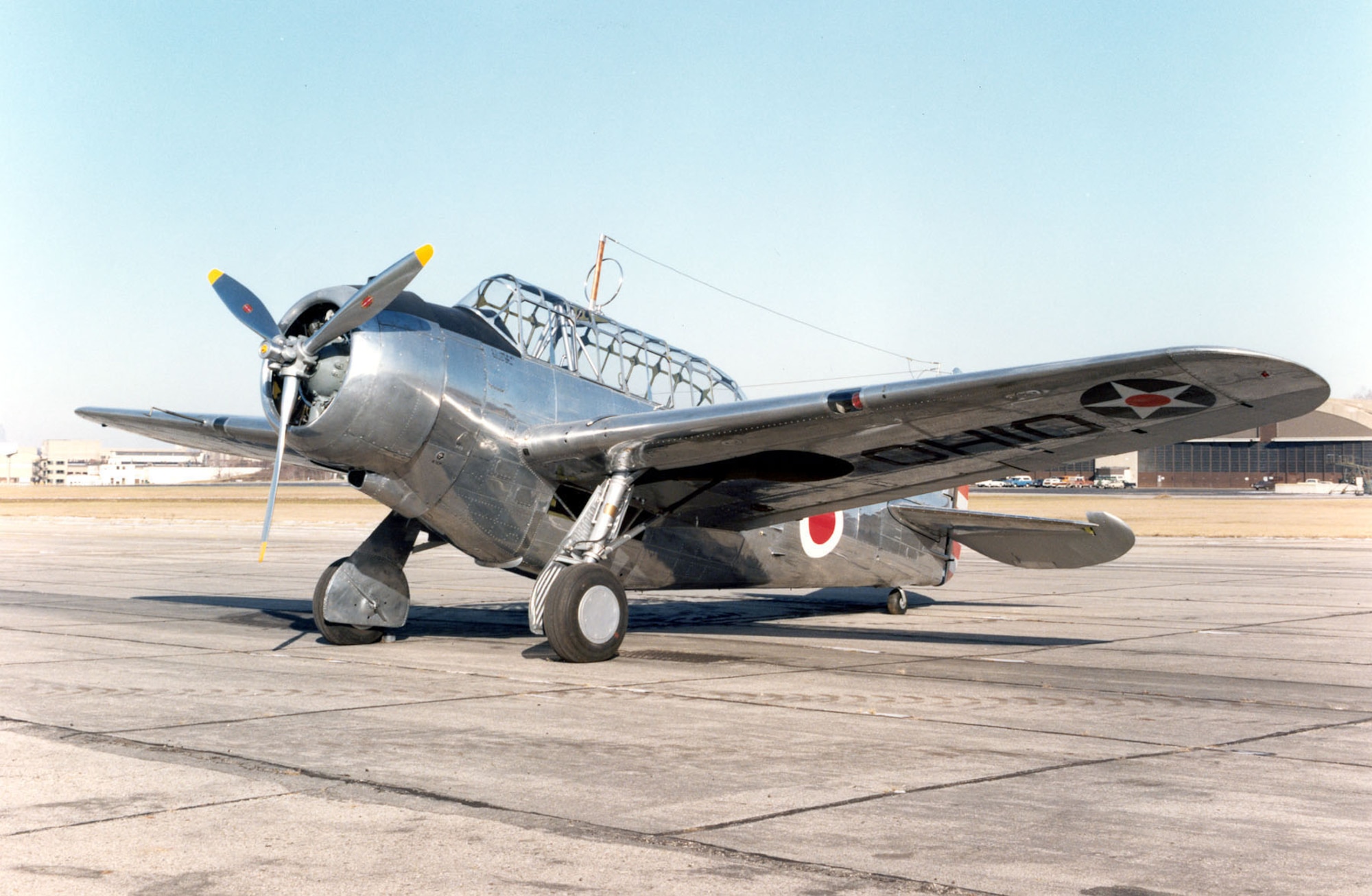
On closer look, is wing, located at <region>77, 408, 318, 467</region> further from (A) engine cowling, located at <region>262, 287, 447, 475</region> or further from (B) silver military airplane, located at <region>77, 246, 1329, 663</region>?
→ (A) engine cowling, located at <region>262, 287, 447, 475</region>

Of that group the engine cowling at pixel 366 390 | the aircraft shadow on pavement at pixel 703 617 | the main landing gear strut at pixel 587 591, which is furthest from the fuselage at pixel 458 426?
the aircraft shadow on pavement at pixel 703 617

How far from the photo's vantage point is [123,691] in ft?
27.8

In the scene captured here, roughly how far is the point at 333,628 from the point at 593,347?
143 inches

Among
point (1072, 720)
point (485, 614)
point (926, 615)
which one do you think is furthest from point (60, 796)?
point (926, 615)

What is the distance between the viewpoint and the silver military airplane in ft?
30.6

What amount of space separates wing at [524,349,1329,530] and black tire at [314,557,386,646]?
2.43 m

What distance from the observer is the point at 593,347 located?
1195 centimetres

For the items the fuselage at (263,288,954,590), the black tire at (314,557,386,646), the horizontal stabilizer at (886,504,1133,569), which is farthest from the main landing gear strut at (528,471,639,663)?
the horizontal stabilizer at (886,504,1133,569)

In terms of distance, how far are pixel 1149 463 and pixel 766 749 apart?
117m

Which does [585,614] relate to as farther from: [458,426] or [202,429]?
[202,429]

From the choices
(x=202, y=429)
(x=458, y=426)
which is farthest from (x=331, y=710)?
(x=202, y=429)

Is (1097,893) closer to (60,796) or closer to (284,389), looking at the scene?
(60,796)

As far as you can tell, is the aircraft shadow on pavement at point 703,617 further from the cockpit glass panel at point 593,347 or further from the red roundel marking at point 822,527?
the cockpit glass panel at point 593,347

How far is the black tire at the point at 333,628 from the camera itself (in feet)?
38.1
